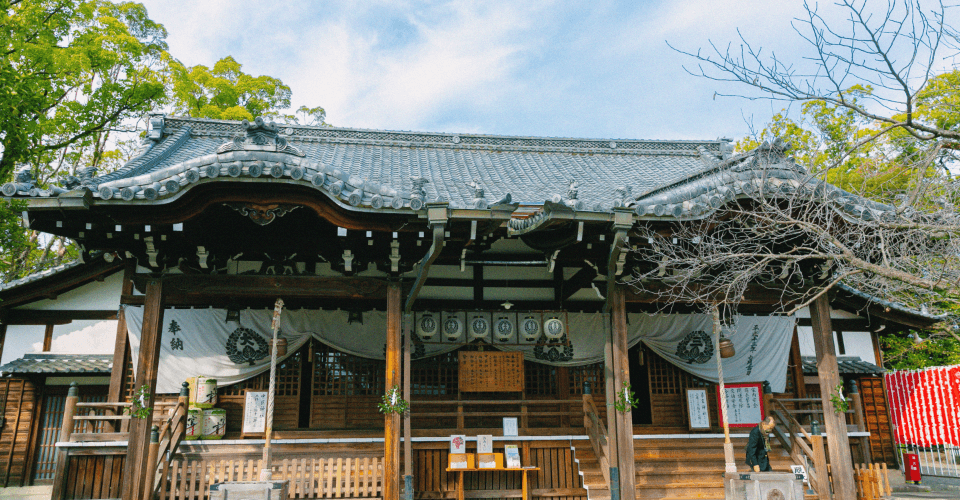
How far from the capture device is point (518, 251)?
10.6 meters

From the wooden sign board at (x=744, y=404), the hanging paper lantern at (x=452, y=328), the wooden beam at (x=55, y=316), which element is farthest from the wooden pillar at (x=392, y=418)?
the wooden beam at (x=55, y=316)

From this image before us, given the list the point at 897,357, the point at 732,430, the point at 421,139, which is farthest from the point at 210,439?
the point at 897,357

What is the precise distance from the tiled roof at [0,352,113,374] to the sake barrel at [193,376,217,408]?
7.27ft

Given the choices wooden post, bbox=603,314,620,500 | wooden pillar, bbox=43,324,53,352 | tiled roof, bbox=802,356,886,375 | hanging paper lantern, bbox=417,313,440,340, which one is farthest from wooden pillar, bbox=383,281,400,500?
tiled roof, bbox=802,356,886,375

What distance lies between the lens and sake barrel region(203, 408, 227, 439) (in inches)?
402

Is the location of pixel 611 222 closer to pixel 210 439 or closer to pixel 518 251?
pixel 518 251

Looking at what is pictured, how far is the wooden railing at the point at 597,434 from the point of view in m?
9.16

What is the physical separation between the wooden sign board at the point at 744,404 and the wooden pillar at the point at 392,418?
6753 mm

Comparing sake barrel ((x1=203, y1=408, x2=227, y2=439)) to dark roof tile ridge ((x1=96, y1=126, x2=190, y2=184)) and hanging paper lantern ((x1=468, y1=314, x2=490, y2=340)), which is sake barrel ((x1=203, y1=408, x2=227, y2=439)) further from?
hanging paper lantern ((x1=468, y1=314, x2=490, y2=340))

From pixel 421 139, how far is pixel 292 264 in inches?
267

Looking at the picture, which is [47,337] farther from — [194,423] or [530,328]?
[530,328]

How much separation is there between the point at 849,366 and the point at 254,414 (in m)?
12.4

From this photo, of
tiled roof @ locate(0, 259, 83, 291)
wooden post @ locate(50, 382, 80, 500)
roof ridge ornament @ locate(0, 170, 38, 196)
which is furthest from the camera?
tiled roof @ locate(0, 259, 83, 291)

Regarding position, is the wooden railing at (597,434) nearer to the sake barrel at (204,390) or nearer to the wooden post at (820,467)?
the wooden post at (820,467)
